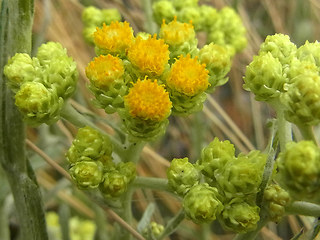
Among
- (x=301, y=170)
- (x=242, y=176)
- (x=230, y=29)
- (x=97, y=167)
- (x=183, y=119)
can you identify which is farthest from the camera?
(x=183, y=119)

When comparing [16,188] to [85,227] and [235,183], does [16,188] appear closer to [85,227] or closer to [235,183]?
[235,183]

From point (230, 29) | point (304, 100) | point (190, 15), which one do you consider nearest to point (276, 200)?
point (304, 100)

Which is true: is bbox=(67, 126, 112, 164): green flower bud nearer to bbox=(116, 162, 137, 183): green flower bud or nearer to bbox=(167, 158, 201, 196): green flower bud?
bbox=(116, 162, 137, 183): green flower bud

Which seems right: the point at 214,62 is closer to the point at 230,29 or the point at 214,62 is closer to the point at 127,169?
the point at 127,169

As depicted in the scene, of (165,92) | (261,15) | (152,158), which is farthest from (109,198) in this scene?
(261,15)

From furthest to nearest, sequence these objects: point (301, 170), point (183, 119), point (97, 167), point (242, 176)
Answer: point (183, 119), point (97, 167), point (242, 176), point (301, 170)

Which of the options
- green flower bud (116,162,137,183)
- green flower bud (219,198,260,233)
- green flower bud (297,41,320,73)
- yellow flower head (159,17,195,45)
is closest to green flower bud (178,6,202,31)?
yellow flower head (159,17,195,45)
